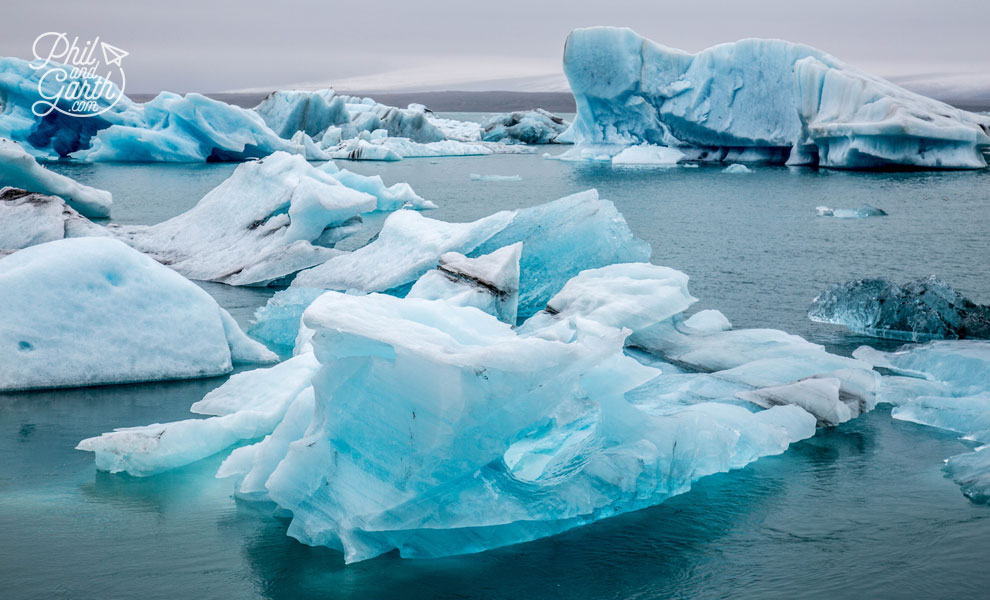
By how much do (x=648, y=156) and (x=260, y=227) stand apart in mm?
17792

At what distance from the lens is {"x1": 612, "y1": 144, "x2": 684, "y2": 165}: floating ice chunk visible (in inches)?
981

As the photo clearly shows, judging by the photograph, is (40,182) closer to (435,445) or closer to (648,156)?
(435,445)

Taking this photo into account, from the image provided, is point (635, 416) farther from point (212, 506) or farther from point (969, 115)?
point (969, 115)

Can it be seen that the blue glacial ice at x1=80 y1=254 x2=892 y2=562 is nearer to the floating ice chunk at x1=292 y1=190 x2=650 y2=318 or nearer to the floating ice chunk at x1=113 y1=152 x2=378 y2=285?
the floating ice chunk at x1=292 y1=190 x2=650 y2=318

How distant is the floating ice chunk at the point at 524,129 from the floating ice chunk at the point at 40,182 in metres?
28.1

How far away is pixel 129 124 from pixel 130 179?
5.90 m

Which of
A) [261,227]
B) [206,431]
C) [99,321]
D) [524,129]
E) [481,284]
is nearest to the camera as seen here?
[206,431]

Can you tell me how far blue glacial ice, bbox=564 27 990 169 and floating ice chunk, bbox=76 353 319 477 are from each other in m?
17.3

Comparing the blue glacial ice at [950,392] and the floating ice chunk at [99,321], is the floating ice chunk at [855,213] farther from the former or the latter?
the floating ice chunk at [99,321]

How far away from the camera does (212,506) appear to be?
358 centimetres

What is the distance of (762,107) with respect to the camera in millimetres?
22234

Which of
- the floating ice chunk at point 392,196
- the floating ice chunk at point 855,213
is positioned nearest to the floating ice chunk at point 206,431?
the floating ice chunk at point 392,196

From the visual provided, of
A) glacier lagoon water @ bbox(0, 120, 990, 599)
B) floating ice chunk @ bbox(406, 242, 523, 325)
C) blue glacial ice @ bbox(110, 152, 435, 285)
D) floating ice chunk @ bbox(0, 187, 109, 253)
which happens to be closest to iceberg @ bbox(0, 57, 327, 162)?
blue glacial ice @ bbox(110, 152, 435, 285)

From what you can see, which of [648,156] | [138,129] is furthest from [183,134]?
[648,156]
